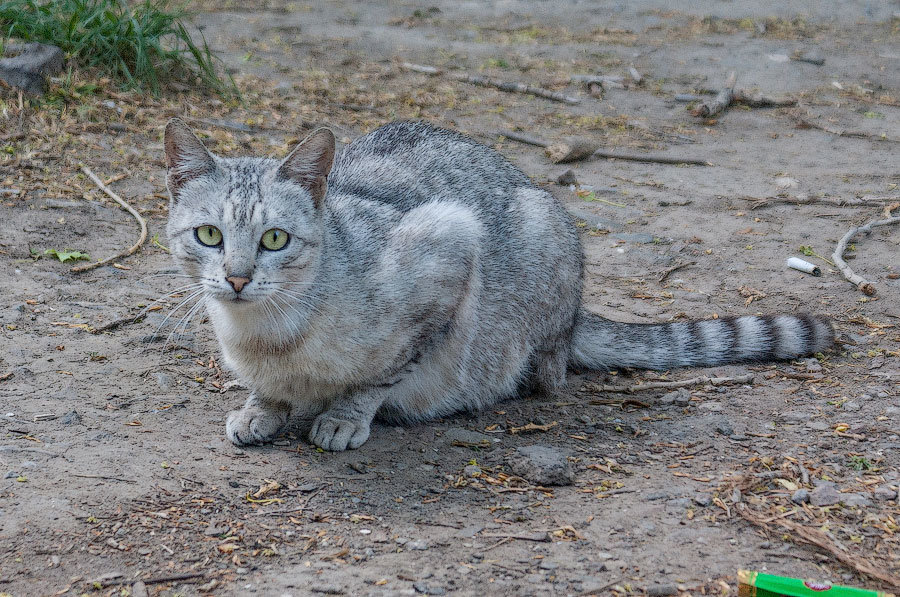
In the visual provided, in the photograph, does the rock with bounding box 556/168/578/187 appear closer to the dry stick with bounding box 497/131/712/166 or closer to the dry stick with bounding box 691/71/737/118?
the dry stick with bounding box 497/131/712/166

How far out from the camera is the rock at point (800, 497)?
328 centimetres

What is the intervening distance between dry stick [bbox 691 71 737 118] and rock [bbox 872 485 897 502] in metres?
5.59

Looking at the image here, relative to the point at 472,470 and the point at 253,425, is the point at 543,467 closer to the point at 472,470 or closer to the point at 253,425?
the point at 472,470

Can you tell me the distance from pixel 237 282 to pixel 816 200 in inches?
175

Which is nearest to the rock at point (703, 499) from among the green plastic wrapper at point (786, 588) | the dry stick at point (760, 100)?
the green plastic wrapper at point (786, 588)

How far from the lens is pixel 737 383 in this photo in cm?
438

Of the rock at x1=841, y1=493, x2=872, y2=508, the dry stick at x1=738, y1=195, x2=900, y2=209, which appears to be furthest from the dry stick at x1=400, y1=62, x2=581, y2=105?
the rock at x1=841, y1=493, x2=872, y2=508

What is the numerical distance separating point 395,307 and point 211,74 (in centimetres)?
449

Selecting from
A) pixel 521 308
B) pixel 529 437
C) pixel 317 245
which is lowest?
pixel 529 437

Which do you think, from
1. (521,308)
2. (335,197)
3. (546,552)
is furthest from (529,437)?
(335,197)

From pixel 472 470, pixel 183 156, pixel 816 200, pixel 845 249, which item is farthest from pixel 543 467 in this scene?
pixel 816 200

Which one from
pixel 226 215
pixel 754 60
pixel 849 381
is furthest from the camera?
pixel 754 60

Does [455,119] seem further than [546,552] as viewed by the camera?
Yes

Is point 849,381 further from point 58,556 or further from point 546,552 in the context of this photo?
point 58,556
